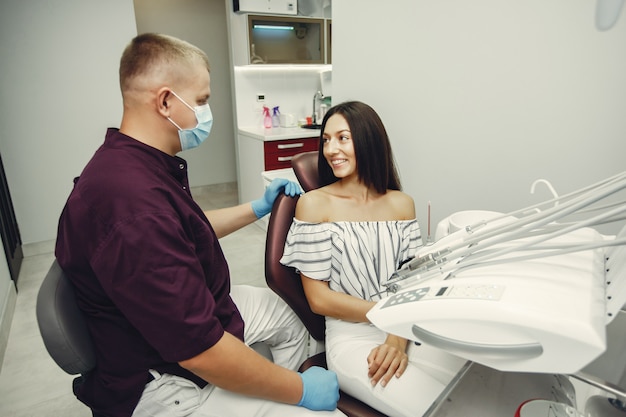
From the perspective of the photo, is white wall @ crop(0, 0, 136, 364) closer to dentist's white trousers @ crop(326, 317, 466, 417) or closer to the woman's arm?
the woman's arm

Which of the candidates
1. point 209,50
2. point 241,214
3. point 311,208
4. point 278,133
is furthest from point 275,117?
point 311,208

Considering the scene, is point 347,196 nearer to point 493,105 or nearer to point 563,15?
point 493,105

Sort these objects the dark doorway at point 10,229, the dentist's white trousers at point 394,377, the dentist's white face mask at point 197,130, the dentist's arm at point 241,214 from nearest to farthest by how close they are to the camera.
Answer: the dentist's white trousers at point 394,377
the dentist's white face mask at point 197,130
the dentist's arm at point 241,214
the dark doorway at point 10,229

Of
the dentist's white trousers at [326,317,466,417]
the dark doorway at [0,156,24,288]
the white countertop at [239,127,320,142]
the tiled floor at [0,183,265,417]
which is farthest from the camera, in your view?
the white countertop at [239,127,320,142]

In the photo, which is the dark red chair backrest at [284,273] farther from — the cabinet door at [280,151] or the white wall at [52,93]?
the white wall at [52,93]

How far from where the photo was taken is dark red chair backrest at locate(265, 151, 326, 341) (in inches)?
51.1

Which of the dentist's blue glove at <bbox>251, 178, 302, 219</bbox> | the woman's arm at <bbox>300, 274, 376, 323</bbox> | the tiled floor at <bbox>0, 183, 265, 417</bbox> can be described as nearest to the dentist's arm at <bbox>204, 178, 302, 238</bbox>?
the dentist's blue glove at <bbox>251, 178, 302, 219</bbox>

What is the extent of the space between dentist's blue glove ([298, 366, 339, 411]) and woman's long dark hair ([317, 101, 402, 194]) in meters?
0.71

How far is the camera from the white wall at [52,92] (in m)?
2.88

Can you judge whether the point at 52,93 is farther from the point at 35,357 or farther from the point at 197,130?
the point at 197,130

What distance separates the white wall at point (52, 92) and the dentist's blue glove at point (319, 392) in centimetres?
301

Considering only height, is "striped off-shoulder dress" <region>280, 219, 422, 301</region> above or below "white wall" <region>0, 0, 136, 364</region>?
below

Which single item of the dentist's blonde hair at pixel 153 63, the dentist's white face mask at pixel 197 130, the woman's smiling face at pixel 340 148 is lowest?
the woman's smiling face at pixel 340 148

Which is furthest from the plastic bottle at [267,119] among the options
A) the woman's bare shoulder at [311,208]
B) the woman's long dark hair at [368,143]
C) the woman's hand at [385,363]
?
the woman's hand at [385,363]
